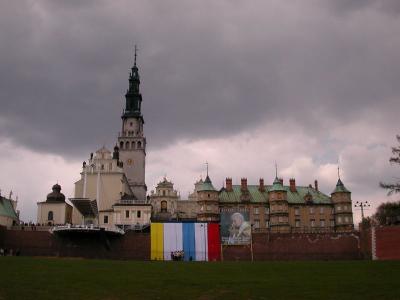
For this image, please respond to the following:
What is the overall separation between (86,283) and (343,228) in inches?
2807

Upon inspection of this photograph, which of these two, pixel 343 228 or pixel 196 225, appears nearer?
pixel 196 225

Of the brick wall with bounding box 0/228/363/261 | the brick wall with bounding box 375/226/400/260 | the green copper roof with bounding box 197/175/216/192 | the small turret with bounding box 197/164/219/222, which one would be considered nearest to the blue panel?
the brick wall with bounding box 0/228/363/261

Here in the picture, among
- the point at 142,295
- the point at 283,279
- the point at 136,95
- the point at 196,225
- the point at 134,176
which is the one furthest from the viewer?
the point at 136,95

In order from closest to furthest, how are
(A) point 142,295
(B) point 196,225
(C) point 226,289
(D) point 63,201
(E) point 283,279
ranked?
(A) point 142,295, (C) point 226,289, (E) point 283,279, (B) point 196,225, (D) point 63,201

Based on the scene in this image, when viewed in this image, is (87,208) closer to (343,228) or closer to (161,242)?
(161,242)

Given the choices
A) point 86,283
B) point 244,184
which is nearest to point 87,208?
point 244,184

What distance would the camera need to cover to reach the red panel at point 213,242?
76.9 m

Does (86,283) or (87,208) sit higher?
(87,208)

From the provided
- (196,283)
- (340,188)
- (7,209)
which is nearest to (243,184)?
(340,188)

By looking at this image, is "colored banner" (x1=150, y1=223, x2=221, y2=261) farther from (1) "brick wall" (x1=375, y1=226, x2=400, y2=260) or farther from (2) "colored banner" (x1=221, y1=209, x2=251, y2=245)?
(1) "brick wall" (x1=375, y1=226, x2=400, y2=260)

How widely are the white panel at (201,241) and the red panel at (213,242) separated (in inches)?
24.8

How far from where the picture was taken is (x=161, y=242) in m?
76.6

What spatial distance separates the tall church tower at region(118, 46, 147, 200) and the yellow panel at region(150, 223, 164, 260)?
3938 centimetres

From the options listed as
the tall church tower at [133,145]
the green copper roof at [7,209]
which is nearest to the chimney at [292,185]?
the tall church tower at [133,145]
